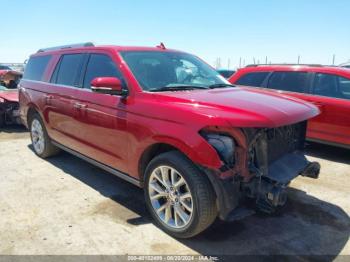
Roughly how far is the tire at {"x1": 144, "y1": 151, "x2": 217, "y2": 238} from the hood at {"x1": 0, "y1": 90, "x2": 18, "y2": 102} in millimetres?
6338

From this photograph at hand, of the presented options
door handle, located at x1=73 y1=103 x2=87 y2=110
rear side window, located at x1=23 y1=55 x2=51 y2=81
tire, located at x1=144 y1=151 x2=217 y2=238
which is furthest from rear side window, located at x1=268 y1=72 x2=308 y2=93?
rear side window, located at x1=23 y1=55 x2=51 y2=81

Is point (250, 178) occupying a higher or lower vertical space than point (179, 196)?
higher

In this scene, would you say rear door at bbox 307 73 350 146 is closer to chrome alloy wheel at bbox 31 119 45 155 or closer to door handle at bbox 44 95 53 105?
door handle at bbox 44 95 53 105

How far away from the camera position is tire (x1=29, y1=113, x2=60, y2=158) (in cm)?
587

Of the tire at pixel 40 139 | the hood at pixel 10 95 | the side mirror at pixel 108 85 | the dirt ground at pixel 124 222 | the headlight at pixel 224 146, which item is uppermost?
the side mirror at pixel 108 85

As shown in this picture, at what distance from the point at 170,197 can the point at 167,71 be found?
158 centimetres

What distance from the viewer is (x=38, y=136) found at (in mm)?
6121

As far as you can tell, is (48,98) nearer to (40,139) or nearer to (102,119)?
(40,139)

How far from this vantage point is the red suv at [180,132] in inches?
117

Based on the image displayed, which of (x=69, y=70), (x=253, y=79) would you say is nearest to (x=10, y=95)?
(x=69, y=70)

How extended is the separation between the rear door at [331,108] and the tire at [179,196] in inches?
150

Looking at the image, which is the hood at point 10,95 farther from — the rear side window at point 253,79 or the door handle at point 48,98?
the rear side window at point 253,79

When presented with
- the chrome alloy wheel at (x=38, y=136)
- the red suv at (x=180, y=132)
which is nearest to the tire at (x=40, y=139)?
the chrome alloy wheel at (x=38, y=136)

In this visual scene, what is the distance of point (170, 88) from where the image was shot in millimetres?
3783
